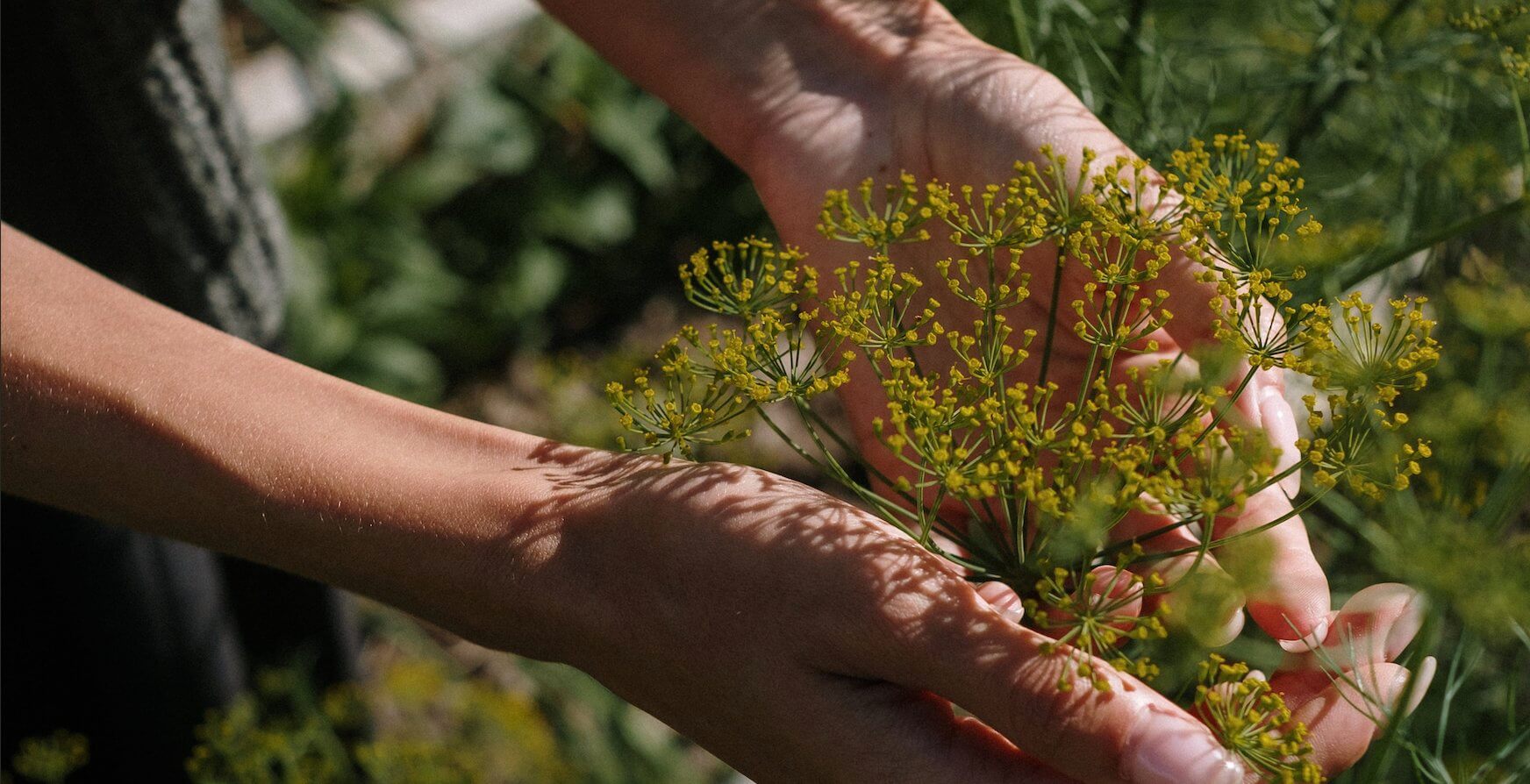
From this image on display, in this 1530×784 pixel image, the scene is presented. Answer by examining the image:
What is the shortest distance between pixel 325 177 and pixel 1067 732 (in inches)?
104

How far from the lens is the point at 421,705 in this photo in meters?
2.65

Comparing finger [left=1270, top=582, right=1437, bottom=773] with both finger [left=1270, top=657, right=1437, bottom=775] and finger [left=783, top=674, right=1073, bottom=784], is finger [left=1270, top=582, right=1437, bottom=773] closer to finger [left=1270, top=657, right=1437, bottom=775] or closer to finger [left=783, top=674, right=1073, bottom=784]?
finger [left=1270, top=657, right=1437, bottom=775]

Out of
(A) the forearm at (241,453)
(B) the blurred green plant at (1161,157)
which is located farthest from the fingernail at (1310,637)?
(A) the forearm at (241,453)

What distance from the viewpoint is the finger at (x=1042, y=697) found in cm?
91

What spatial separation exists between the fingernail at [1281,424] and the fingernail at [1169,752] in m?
0.38

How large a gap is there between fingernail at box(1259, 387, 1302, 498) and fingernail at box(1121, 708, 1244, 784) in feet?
1.26

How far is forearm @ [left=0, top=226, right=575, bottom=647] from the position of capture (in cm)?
115

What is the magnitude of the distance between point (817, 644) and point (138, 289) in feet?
4.76

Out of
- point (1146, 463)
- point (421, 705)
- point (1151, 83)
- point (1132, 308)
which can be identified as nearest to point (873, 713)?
point (1146, 463)

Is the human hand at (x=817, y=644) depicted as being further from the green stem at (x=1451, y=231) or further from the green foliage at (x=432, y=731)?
the green foliage at (x=432, y=731)

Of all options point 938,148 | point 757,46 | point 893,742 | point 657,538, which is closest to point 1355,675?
point 893,742

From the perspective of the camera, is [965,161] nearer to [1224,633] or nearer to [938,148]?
[938,148]

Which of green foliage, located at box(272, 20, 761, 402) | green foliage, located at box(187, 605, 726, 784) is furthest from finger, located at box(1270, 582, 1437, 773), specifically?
green foliage, located at box(272, 20, 761, 402)

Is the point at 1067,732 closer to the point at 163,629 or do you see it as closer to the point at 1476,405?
the point at 1476,405
